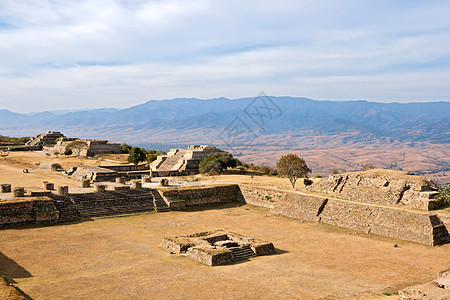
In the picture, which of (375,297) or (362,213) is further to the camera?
(362,213)

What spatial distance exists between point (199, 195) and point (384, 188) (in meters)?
16.3

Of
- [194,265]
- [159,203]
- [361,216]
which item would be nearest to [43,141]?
[159,203]

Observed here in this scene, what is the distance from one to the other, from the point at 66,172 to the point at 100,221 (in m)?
21.9

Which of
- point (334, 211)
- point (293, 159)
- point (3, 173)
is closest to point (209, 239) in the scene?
point (334, 211)

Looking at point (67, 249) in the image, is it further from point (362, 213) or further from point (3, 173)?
point (3, 173)

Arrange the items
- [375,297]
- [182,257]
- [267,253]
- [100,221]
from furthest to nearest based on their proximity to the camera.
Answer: [100,221] < [267,253] < [182,257] < [375,297]

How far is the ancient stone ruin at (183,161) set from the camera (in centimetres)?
5246

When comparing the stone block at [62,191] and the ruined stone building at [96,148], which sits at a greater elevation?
the ruined stone building at [96,148]

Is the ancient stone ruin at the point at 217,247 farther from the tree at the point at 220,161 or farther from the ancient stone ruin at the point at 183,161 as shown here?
the tree at the point at 220,161

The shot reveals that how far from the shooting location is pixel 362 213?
28.4m

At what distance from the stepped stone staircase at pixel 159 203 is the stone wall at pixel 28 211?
8.52 meters

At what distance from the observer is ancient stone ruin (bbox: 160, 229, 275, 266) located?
2020 cm

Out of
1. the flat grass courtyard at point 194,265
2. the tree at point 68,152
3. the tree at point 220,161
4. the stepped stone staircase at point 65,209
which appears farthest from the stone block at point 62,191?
the tree at point 68,152

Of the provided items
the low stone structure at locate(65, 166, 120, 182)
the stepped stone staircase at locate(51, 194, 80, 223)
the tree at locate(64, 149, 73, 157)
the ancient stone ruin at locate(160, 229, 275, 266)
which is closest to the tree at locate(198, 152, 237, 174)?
the low stone structure at locate(65, 166, 120, 182)
